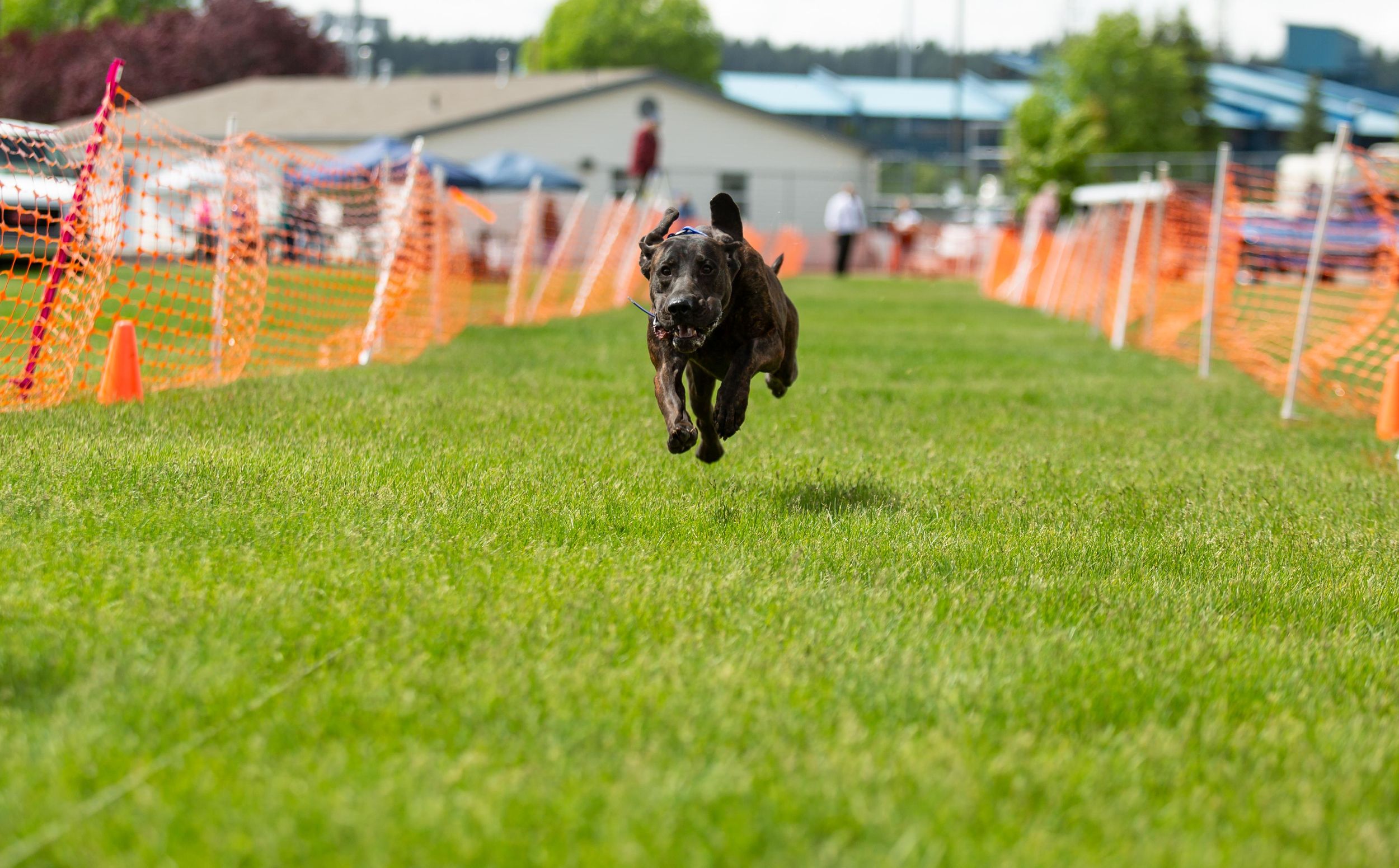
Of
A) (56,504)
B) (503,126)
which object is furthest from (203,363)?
(503,126)

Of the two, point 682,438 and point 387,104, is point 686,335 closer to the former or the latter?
point 682,438

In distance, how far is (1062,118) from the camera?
146ft

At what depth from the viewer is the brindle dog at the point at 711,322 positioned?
4.93 m

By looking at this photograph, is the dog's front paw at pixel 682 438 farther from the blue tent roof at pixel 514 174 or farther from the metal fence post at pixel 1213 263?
the blue tent roof at pixel 514 174

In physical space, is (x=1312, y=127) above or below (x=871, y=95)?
below

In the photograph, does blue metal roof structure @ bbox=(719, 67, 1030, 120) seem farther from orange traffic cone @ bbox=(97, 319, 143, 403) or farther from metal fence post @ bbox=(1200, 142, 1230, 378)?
orange traffic cone @ bbox=(97, 319, 143, 403)

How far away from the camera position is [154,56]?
58969 mm

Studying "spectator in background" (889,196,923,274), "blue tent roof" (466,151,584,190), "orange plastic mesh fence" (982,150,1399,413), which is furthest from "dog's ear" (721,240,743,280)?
"spectator in background" (889,196,923,274)

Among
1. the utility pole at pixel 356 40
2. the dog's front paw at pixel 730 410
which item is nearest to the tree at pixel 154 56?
the utility pole at pixel 356 40

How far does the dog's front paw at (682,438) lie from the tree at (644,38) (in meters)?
72.4

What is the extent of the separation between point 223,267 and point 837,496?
487cm

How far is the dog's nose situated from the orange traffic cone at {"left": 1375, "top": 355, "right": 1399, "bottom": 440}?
201 inches

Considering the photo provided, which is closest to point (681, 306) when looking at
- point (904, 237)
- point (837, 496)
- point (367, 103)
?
point (837, 496)

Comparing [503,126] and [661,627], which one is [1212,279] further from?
[503,126]
